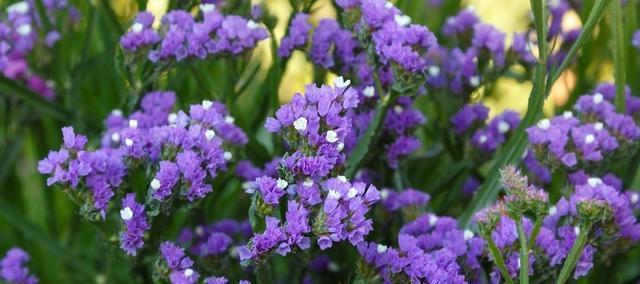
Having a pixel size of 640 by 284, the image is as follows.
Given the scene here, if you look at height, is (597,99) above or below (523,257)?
above

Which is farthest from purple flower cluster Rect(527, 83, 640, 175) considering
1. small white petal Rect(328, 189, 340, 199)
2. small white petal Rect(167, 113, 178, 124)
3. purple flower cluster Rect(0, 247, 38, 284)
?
purple flower cluster Rect(0, 247, 38, 284)

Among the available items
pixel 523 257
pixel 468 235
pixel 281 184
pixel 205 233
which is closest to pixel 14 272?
pixel 205 233

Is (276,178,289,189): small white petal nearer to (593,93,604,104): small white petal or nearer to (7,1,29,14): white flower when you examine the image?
(593,93,604,104): small white petal

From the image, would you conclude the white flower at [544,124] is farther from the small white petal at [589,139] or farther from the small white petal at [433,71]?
the small white petal at [433,71]

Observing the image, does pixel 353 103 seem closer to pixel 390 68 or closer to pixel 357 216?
pixel 357 216

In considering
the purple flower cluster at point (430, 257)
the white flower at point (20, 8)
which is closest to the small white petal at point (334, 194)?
the purple flower cluster at point (430, 257)

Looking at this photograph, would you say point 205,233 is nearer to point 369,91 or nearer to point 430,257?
point 369,91

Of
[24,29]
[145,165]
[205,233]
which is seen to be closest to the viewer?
[145,165]
